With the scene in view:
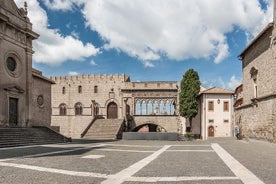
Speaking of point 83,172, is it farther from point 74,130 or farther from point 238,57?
point 74,130

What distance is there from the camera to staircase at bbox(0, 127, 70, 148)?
18281mm

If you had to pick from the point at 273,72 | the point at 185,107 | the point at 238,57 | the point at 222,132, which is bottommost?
the point at 222,132

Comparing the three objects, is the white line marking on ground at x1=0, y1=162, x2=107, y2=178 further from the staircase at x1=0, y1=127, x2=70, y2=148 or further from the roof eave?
the roof eave

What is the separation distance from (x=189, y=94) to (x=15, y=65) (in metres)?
23.2

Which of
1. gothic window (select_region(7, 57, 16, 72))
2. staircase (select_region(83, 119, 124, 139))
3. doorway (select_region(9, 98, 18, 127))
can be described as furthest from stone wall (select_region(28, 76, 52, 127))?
staircase (select_region(83, 119, 124, 139))

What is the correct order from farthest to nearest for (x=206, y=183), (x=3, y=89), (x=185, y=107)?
(x=185, y=107)
(x=3, y=89)
(x=206, y=183)

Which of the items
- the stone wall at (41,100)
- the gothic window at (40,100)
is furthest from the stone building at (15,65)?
the gothic window at (40,100)

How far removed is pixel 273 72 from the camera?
2003cm

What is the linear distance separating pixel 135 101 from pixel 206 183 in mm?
38699

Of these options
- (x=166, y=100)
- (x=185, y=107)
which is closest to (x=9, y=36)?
(x=185, y=107)

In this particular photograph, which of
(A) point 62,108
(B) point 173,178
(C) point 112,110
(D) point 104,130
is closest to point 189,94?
(D) point 104,130

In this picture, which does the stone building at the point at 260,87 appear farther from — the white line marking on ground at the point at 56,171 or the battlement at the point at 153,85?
the battlement at the point at 153,85

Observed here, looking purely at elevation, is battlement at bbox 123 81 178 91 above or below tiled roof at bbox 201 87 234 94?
above

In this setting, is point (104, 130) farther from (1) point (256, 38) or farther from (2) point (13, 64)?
(1) point (256, 38)
